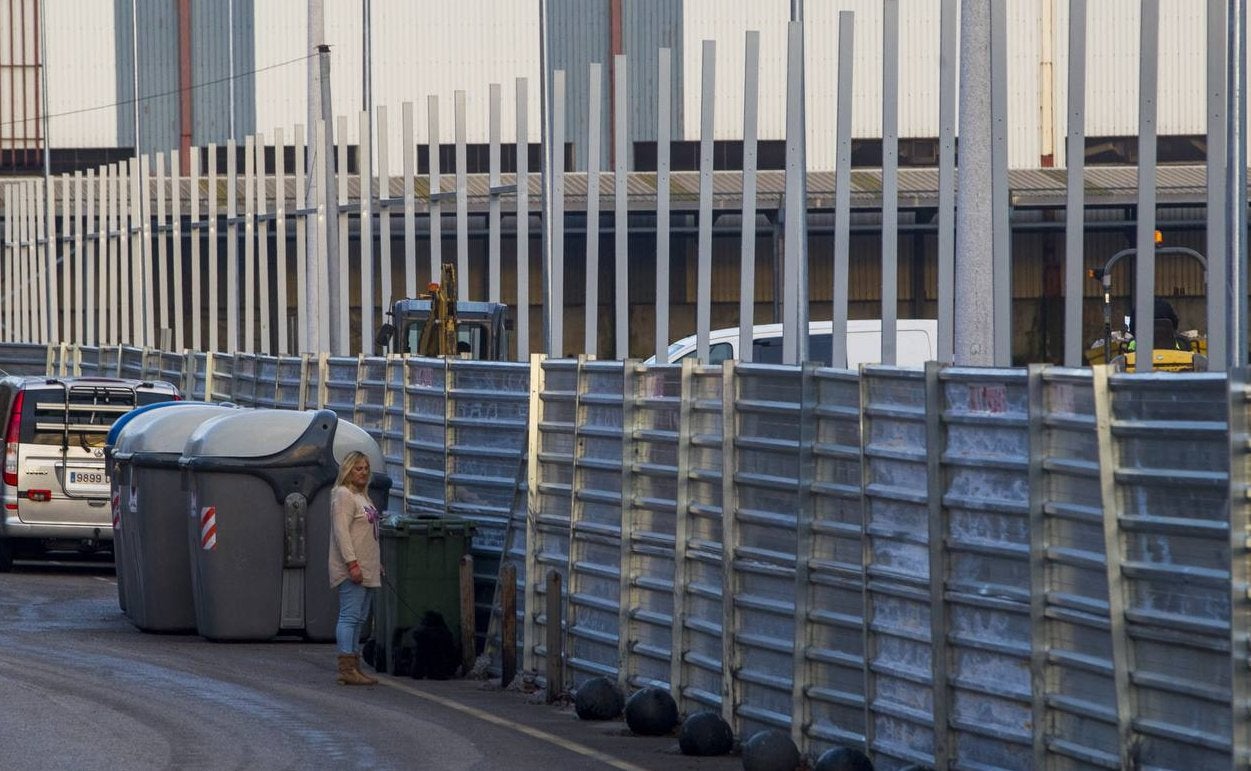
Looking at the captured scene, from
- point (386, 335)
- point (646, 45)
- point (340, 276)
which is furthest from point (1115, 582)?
point (646, 45)

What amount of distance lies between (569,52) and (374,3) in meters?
4.34

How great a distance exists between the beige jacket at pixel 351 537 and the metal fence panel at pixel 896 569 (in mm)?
4911

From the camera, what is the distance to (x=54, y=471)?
2222 cm

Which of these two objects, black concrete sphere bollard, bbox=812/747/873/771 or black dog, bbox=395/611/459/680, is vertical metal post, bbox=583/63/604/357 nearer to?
black dog, bbox=395/611/459/680

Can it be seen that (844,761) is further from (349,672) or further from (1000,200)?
(349,672)

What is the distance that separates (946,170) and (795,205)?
5.49 ft

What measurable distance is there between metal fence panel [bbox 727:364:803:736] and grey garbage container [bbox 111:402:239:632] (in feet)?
21.8

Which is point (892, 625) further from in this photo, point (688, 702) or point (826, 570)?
point (688, 702)

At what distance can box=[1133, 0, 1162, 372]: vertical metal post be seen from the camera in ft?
34.7

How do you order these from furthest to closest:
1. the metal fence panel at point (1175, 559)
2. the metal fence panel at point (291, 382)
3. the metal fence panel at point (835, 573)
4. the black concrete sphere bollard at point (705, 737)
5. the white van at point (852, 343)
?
the white van at point (852, 343) < the metal fence panel at point (291, 382) < the black concrete sphere bollard at point (705, 737) < the metal fence panel at point (835, 573) < the metal fence panel at point (1175, 559)

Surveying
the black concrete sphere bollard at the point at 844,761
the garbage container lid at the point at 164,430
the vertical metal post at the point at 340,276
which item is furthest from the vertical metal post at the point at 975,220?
the vertical metal post at the point at 340,276

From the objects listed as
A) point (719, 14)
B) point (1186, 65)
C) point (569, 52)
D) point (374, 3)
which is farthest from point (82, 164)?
point (1186, 65)

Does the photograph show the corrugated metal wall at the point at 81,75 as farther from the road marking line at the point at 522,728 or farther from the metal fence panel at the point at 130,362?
the road marking line at the point at 522,728

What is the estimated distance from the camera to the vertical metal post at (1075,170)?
11320mm
